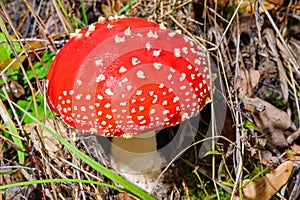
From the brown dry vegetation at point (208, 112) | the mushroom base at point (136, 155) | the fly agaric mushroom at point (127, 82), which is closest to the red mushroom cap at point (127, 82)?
the fly agaric mushroom at point (127, 82)

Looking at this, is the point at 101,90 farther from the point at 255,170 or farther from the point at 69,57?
the point at 255,170

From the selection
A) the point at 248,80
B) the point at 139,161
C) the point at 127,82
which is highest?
the point at 127,82

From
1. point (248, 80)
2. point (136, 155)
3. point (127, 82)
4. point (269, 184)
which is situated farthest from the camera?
point (248, 80)

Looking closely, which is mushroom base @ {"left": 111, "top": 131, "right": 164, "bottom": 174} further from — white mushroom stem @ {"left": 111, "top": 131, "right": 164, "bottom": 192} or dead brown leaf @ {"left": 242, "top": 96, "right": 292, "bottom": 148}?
dead brown leaf @ {"left": 242, "top": 96, "right": 292, "bottom": 148}

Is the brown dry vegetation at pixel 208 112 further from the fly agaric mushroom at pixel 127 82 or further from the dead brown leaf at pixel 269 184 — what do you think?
the fly agaric mushroom at pixel 127 82

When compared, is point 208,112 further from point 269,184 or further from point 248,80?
point 269,184

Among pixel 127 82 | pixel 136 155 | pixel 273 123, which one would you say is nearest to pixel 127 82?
pixel 127 82
